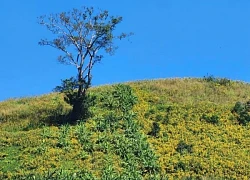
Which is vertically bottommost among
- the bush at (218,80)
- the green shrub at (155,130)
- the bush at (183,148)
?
the bush at (183,148)

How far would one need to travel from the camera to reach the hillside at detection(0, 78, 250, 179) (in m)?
34.2

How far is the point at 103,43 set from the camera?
153 ft

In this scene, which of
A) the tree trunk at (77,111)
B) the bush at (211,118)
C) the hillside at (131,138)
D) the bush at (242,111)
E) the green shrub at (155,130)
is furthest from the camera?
the bush at (242,111)

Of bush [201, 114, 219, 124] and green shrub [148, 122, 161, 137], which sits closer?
green shrub [148, 122, 161, 137]

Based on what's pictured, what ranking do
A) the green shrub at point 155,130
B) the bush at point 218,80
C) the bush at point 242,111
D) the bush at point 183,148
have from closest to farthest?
the bush at point 183,148, the green shrub at point 155,130, the bush at point 242,111, the bush at point 218,80

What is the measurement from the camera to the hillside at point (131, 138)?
3425cm

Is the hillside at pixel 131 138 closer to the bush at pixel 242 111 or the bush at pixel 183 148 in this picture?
the bush at pixel 183 148

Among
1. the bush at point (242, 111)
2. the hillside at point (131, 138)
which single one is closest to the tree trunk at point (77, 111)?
the hillside at point (131, 138)

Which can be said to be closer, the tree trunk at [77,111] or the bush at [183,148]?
the bush at [183,148]

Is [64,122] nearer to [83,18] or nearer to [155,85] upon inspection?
[83,18]

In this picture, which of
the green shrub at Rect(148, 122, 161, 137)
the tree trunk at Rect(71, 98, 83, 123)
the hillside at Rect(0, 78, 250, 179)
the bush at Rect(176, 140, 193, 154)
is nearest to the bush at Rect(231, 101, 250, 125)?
the hillside at Rect(0, 78, 250, 179)

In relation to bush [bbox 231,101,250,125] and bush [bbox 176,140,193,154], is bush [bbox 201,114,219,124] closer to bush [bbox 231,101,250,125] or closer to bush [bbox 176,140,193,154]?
bush [bbox 231,101,250,125]

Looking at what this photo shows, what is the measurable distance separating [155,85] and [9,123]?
48.4ft

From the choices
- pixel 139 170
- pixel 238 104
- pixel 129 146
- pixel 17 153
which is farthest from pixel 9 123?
pixel 238 104
